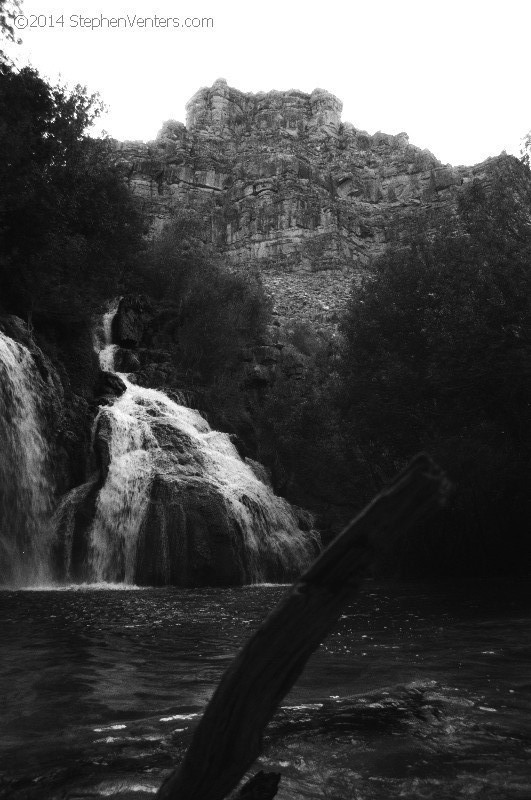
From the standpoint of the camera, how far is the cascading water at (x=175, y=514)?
17.6m

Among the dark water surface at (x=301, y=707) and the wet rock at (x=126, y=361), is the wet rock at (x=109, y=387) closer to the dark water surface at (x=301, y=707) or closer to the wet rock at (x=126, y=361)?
the wet rock at (x=126, y=361)

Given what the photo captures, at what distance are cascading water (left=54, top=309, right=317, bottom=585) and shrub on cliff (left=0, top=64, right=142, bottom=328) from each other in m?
5.29

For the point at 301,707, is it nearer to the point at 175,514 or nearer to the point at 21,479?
the point at 21,479

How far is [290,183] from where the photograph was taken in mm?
101062

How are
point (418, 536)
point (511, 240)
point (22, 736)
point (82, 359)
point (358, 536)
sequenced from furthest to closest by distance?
point (82, 359) < point (418, 536) < point (511, 240) < point (22, 736) < point (358, 536)

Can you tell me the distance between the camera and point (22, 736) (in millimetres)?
3662

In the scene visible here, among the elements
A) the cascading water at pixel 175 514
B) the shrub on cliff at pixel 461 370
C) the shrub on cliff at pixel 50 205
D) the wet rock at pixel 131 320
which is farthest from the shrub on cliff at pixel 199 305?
the cascading water at pixel 175 514

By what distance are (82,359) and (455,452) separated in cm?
1476

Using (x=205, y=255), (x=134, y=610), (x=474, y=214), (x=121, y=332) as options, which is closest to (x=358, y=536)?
(x=134, y=610)

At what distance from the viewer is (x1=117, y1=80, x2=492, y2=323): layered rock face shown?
9175 cm

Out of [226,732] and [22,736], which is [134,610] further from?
[226,732]

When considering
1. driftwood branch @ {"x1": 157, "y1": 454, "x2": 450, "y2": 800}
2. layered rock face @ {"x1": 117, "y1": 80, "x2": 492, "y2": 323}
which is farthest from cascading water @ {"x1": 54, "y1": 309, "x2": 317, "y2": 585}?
layered rock face @ {"x1": 117, "y1": 80, "x2": 492, "y2": 323}

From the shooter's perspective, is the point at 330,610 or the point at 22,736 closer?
the point at 330,610

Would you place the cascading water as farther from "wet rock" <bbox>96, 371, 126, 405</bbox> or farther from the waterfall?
"wet rock" <bbox>96, 371, 126, 405</bbox>
